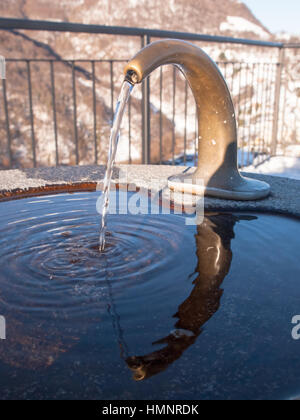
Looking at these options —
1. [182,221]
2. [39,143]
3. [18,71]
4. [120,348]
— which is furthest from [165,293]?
[18,71]

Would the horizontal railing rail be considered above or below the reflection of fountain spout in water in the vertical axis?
above

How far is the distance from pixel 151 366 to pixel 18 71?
23.7ft

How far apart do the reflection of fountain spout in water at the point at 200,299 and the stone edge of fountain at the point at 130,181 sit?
0.48 ft

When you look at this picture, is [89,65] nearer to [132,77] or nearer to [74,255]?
[132,77]

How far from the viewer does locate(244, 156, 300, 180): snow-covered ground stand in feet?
11.9

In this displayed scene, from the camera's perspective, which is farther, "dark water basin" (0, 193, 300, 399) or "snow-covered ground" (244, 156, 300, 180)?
"snow-covered ground" (244, 156, 300, 180)

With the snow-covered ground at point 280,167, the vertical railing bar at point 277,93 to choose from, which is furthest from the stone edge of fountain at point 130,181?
the vertical railing bar at point 277,93

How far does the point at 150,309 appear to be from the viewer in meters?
0.65

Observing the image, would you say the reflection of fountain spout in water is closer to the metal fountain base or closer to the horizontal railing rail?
the metal fountain base

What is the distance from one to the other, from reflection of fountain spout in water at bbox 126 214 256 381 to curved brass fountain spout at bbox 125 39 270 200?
209mm

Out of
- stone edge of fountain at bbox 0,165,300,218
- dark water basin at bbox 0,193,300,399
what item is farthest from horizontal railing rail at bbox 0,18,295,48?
dark water basin at bbox 0,193,300,399

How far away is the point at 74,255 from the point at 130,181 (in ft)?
1.97

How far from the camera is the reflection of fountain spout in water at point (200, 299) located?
513 millimetres

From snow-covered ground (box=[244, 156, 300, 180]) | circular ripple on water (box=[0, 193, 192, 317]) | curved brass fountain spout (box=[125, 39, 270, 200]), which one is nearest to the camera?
circular ripple on water (box=[0, 193, 192, 317])
